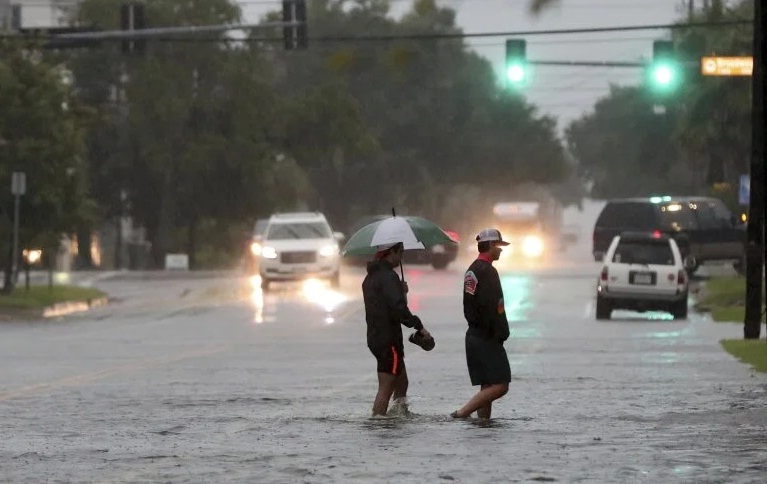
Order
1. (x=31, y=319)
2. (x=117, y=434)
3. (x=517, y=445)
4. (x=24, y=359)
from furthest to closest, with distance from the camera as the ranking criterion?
(x=31, y=319) → (x=24, y=359) → (x=117, y=434) → (x=517, y=445)

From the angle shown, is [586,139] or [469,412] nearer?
[469,412]

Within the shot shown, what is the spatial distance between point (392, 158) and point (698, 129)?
48.2 metres

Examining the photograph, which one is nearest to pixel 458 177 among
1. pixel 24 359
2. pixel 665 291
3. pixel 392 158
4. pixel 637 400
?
pixel 392 158

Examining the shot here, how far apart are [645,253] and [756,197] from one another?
9498 mm

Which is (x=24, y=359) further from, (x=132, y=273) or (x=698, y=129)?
(x=132, y=273)

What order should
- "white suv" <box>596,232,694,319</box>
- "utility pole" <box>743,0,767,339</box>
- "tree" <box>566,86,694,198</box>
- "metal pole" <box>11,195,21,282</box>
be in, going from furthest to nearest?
"tree" <box>566,86,694,198</box>
"metal pole" <box>11,195,21,282</box>
"white suv" <box>596,232,694,319</box>
"utility pole" <box>743,0,767,339</box>

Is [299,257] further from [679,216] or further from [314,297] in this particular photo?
[679,216]

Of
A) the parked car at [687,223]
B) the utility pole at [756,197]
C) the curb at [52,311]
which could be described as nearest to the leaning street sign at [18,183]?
the curb at [52,311]

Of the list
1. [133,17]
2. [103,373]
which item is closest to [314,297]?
[133,17]

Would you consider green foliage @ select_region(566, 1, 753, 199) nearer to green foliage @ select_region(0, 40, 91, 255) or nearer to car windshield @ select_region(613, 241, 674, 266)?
car windshield @ select_region(613, 241, 674, 266)

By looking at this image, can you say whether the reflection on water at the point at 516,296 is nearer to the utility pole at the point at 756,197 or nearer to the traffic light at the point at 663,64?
the traffic light at the point at 663,64

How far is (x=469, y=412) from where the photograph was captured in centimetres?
1697

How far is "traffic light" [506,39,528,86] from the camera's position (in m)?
45.5

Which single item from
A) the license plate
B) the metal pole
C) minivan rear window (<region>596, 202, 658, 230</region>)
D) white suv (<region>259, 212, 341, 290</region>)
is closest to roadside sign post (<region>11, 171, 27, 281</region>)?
the metal pole
